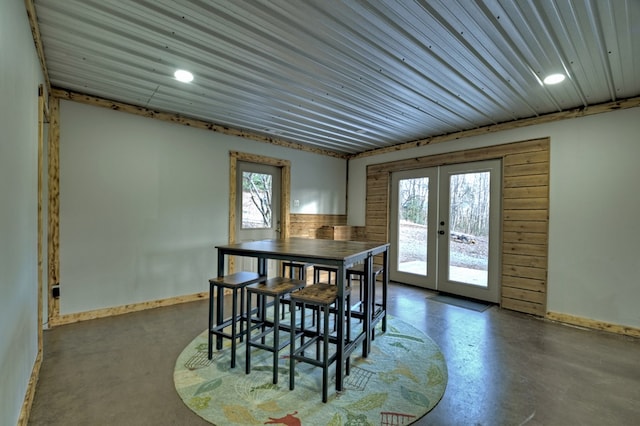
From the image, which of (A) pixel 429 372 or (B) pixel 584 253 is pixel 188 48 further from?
(B) pixel 584 253

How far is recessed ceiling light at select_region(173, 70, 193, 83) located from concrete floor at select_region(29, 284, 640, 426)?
2602mm

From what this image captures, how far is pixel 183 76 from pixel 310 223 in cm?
357

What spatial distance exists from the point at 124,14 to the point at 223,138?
265cm

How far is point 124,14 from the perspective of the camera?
203 centimetres

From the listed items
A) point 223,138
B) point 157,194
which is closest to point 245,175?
point 223,138

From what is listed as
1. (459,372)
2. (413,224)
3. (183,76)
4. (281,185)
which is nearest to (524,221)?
(413,224)

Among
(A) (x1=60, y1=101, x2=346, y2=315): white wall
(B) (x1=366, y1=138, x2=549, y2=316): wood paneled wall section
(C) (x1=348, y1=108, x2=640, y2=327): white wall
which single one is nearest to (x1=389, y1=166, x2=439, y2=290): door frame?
(B) (x1=366, y1=138, x2=549, y2=316): wood paneled wall section

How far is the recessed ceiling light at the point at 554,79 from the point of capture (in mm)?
2891

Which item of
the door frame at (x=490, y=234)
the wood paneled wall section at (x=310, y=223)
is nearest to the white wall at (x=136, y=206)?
the wood paneled wall section at (x=310, y=223)

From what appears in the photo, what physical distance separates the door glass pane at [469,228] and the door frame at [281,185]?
9.17 ft

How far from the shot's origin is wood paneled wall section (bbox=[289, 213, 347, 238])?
5.65m

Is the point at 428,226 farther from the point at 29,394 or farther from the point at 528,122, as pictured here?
the point at 29,394

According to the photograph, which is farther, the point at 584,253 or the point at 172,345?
the point at 584,253

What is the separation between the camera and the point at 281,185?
552cm
